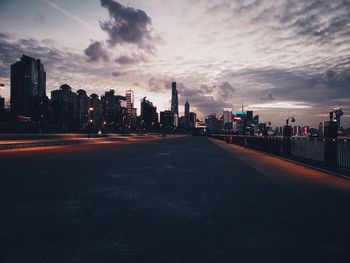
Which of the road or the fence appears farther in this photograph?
the fence

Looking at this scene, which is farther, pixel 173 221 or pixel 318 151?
pixel 318 151

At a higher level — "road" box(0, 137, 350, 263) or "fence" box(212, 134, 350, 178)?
"fence" box(212, 134, 350, 178)

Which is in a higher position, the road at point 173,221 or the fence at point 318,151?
the fence at point 318,151

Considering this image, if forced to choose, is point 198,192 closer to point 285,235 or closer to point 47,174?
point 285,235

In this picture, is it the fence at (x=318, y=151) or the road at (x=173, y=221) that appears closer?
the road at (x=173, y=221)

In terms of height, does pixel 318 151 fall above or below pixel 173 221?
above

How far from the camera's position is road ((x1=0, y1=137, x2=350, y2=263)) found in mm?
4164

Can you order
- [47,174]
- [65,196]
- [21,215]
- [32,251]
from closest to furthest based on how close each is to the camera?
[32,251] < [21,215] < [65,196] < [47,174]

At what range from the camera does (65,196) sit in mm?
7785

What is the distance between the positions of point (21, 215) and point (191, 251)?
3670 mm

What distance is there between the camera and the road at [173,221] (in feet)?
13.7

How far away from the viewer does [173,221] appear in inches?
223

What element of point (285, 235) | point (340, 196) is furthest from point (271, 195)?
point (285, 235)

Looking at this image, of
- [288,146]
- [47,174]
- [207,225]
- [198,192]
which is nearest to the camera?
[207,225]
